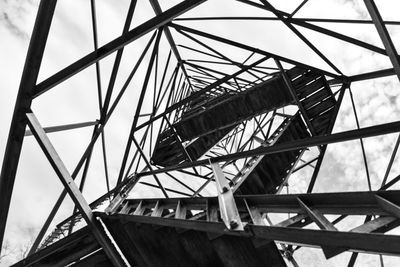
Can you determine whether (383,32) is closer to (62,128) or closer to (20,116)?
(20,116)

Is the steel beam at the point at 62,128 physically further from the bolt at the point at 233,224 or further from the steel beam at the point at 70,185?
the bolt at the point at 233,224

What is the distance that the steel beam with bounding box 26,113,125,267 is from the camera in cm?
397

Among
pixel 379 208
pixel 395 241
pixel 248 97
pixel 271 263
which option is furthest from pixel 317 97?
pixel 395 241

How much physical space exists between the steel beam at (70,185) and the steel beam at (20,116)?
0.15 meters

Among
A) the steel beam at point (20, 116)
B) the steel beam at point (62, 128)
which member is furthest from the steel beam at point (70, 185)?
the steel beam at point (62, 128)

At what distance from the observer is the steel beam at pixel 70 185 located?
13.0 feet

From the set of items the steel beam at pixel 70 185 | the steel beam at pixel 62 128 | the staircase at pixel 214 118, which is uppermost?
the staircase at pixel 214 118

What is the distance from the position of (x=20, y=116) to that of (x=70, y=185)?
1.09 metres

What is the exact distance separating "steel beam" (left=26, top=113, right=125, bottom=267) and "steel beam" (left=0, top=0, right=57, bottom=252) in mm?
146

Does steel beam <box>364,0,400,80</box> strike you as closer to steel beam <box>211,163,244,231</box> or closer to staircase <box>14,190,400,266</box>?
staircase <box>14,190,400,266</box>

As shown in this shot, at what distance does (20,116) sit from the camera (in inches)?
155

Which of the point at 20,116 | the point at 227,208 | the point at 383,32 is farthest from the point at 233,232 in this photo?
the point at 20,116

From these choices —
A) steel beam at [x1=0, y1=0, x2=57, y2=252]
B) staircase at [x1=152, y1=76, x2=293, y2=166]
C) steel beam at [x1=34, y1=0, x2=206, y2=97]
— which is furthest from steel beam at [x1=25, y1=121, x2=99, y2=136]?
staircase at [x1=152, y1=76, x2=293, y2=166]

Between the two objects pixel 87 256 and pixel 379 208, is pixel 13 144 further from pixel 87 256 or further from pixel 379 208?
pixel 379 208
